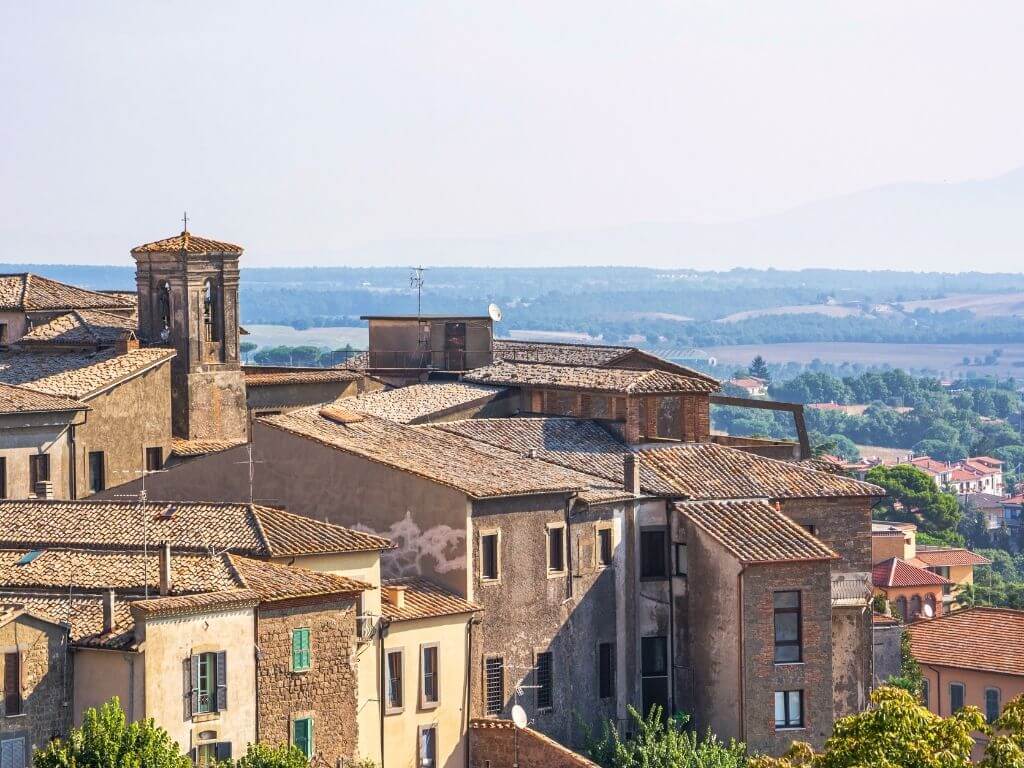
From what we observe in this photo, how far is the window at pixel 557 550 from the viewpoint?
4453cm

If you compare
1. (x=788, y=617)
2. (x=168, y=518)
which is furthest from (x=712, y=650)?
(x=168, y=518)

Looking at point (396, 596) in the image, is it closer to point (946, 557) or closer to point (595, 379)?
point (595, 379)

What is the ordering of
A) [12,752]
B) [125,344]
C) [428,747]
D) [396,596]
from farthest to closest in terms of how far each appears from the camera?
1. [125,344]
2. [428,747]
3. [396,596]
4. [12,752]

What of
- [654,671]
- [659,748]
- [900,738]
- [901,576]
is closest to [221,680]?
[659,748]

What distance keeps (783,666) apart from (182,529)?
11.2m

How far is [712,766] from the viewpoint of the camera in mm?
42844

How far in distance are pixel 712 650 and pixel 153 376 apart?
15.3 metres

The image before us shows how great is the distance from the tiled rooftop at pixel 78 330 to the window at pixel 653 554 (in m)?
15.8

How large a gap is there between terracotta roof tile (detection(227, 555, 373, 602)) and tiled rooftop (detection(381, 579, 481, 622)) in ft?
5.09

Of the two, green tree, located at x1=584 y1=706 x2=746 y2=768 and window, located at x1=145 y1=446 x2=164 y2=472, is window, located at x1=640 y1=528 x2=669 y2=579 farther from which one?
window, located at x1=145 y1=446 x2=164 y2=472

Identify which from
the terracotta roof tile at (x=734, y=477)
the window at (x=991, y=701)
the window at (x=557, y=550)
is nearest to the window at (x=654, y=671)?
the window at (x=557, y=550)

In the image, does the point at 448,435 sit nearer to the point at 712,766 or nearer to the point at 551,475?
the point at 551,475

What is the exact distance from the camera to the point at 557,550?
44625 millimetres

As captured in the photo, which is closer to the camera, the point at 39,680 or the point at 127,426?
the point at 39,680
